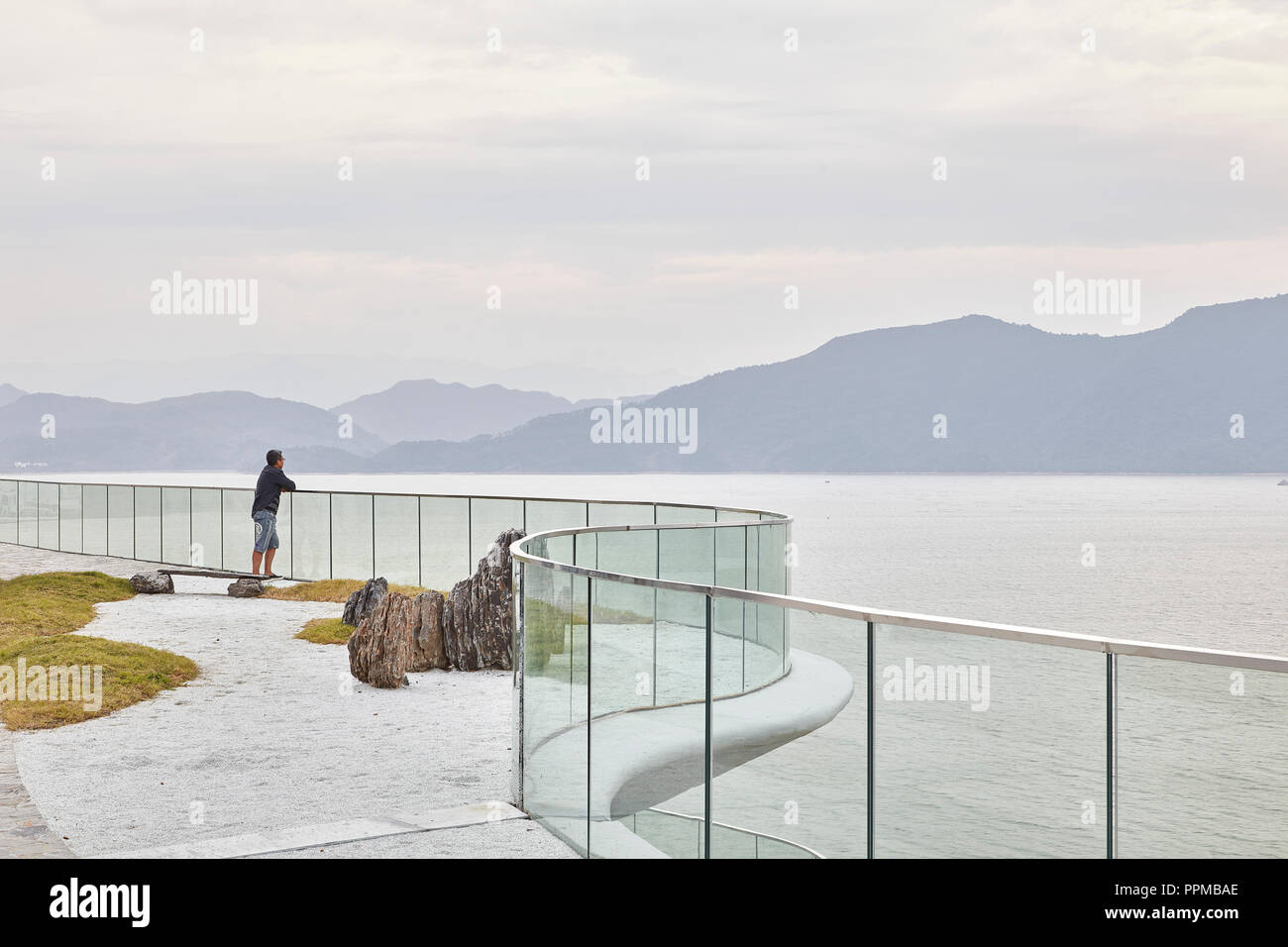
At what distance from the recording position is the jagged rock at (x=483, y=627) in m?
13.4

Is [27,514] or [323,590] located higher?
[27,514]

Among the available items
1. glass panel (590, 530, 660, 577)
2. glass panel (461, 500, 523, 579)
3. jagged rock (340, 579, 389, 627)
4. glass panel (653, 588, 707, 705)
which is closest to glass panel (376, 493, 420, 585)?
glass panel (461, 500, 523, 579)

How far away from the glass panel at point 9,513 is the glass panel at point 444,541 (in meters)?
13.9

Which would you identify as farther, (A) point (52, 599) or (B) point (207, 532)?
(B) point (207, 532)

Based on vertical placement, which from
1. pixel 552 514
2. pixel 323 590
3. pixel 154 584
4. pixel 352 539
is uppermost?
pixel 552 514

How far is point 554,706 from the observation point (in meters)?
7.33

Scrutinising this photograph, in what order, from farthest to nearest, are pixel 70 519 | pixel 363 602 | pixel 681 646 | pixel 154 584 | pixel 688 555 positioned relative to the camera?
1. pixel 70 519
2. pixel 154 584
3. pixel 363 602
4. pixel 688 555
5. pixel 681 646

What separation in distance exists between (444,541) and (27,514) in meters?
14.0

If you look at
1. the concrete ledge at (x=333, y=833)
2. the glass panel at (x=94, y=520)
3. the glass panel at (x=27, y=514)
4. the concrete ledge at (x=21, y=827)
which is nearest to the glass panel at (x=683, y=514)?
the concrete ledge at (x=333, y=833)

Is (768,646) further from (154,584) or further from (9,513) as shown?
(9,513)

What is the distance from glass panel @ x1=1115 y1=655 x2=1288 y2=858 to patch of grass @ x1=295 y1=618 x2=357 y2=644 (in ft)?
40.3

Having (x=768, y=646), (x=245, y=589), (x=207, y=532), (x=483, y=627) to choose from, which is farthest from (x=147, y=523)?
(x=768, y=646)

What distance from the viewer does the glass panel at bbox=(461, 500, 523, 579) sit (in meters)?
20.9
